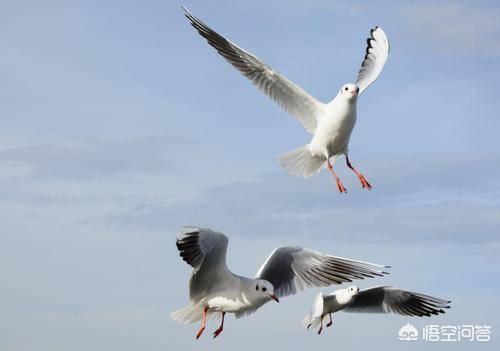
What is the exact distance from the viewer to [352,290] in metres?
10.0

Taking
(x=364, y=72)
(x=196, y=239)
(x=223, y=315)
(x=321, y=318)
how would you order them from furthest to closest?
(x=364, y=72) < (x=321, y=318) < (x=223, y=315) < (x=196, y=239)

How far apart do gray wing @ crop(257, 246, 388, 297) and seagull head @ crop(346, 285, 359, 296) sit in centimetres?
85

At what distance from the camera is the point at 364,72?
38.3ft

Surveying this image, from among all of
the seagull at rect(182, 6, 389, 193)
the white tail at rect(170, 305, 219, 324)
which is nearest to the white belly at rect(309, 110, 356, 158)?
the seagull at rect(182, 6, 389, 193)

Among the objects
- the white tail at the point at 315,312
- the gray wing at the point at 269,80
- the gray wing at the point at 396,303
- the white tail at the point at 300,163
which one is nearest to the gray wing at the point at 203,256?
the white tail at the point at 315,312

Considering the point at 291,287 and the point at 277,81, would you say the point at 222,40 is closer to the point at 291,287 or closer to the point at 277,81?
the point at 277,81

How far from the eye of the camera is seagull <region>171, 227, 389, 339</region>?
824 cm

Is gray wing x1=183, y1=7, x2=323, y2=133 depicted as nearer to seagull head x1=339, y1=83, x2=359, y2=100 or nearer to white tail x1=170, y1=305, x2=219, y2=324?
seagull head x1=339, y1=83, x2=359, y2=100

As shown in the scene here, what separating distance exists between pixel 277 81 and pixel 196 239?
3.18 meters

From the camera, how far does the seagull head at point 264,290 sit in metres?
8.64

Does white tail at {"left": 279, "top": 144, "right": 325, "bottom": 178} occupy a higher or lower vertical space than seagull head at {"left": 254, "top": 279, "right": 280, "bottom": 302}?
higher

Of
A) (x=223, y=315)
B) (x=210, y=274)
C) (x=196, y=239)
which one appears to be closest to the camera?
(x=196, y=239)

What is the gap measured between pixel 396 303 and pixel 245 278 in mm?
2626

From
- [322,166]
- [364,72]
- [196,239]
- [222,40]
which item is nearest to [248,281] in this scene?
[196,239]
